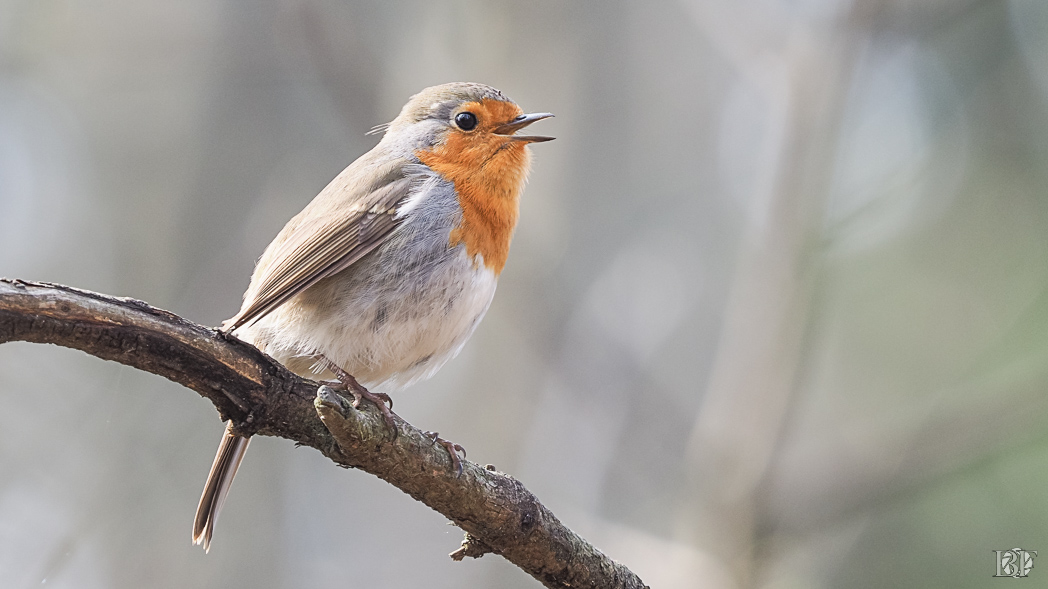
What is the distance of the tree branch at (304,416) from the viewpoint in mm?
1844

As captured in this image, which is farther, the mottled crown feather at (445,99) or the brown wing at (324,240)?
the mottled crown feather at (445,99)

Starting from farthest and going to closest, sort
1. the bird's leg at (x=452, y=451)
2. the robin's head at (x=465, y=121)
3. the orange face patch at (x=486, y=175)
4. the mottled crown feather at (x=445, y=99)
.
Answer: the mottled crown feather at (x=445, y=99) < the robin's head at (x=465, y=121) < the orange face patch at (x=486, y=175) < the bird's leg at (x=452, y=451)

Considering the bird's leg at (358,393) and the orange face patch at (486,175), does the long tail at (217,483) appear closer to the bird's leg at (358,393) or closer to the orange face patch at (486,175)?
the bird's leg at (358,393)

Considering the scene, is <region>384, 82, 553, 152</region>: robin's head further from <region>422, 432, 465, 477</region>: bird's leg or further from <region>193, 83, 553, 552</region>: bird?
<region>422, 432, 465, 477</region>: bird's leg

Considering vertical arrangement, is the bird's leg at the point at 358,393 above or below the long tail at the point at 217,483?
above

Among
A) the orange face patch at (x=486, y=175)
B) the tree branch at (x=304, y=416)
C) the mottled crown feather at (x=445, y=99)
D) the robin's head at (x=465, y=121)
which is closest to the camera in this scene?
the tree branch at (x=304, y=416)

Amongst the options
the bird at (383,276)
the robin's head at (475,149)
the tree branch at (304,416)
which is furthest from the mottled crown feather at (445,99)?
the tree branch at (304,416)

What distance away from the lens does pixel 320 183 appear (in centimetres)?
628

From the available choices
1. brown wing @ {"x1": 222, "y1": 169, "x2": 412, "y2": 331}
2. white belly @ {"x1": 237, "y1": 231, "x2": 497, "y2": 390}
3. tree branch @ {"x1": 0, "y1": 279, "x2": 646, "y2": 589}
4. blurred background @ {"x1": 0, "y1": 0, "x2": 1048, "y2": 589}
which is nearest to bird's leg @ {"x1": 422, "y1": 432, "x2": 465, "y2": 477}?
tree branch @ {"x1": 0, "y1": 279, "x2": 646, "y2": 589}

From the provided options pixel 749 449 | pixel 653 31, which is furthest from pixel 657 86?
pixel 749 449

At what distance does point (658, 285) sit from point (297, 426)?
432cm

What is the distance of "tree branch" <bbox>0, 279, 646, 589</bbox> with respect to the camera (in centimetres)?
184

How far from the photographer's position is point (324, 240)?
3.05 meters

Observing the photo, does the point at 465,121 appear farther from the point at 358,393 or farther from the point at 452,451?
the point at 452,451
